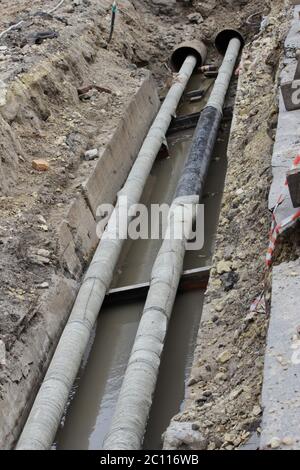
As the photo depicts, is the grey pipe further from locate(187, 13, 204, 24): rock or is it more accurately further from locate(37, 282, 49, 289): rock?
locate(187, 13, 204, 24): rock

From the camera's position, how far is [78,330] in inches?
305

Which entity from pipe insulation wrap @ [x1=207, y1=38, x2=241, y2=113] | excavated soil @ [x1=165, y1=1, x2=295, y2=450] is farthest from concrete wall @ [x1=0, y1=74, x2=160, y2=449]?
excavated soil @ [x1=165, y1=1, x2=295, y2=450]

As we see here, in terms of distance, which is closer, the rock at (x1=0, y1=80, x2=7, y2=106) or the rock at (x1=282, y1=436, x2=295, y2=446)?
the rock at (x1=282, y1=436, x2=295, y2=446)

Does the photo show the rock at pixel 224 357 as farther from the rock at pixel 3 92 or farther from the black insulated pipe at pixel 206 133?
the rock at pixel 3 92

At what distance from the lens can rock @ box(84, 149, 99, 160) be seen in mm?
10766

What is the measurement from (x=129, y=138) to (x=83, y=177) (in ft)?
7.80

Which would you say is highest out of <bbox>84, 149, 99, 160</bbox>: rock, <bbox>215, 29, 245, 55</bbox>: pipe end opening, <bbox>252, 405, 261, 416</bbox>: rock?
<bbox>252, 405, 261, 416</bbox>: rock

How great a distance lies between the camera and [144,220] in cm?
1072

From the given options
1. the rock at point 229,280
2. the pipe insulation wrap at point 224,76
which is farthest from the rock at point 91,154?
the rock at point 229,280

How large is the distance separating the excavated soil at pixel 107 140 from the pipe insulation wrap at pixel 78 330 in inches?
17.2

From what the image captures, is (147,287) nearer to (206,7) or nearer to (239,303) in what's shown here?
(239,303)

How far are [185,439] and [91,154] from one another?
6568 millimetres

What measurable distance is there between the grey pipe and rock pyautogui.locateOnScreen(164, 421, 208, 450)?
100 centimetres

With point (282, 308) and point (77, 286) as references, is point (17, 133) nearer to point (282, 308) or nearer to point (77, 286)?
point (77, 286)
